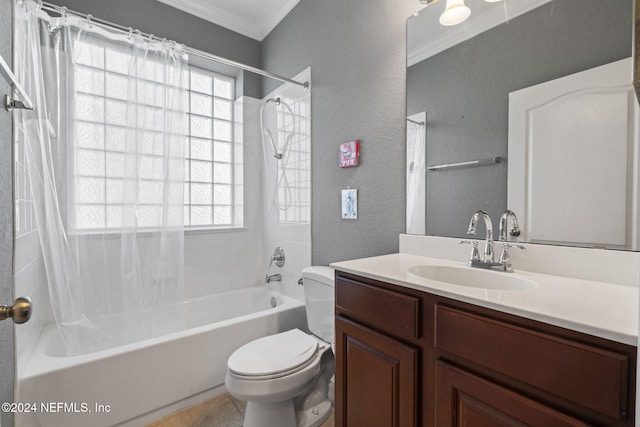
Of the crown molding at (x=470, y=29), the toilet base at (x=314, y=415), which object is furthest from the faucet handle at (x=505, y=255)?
the toilet base at (x=314, y=415)

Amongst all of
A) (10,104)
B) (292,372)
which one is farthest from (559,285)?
(10,104)

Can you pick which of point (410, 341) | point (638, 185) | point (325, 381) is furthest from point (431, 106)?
point (325, 381)

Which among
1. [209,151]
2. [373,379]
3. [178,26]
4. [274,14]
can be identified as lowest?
[373,379]

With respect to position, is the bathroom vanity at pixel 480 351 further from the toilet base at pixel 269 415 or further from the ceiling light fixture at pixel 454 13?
the ceiling light fixture at pixel 454 13

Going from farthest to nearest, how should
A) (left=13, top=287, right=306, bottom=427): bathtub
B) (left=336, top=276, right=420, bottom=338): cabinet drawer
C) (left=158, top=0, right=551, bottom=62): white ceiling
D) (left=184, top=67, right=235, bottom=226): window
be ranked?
(left=184, top=67, right=235, bottom=226): window
(left=13, top=287, right=306, bottom=427): bathtub
(left=158, top=0, right=551, bottom=62): white ceiling
(left=336, top=276, right=420, bottom=338): cabinet drawer

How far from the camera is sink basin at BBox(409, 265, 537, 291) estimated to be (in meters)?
0.98

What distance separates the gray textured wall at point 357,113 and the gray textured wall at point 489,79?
161mm

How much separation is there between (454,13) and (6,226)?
2.03 m

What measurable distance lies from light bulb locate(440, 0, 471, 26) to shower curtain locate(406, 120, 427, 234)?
Answer: 1.47ft

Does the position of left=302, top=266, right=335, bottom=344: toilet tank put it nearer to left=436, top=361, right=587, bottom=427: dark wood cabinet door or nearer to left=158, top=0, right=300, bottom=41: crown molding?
left=436, top=361, right=587, bottom=427: dark wood cabinet door

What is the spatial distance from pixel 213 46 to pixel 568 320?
9.46ft

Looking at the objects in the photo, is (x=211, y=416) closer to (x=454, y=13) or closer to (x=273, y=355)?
(x=273, y=355)

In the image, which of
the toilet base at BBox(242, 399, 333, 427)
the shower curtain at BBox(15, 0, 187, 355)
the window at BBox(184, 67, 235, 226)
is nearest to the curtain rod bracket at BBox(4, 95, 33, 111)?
the shower curtain at BBox(15, 0, 187, 355)

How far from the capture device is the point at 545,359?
62 centimetres
